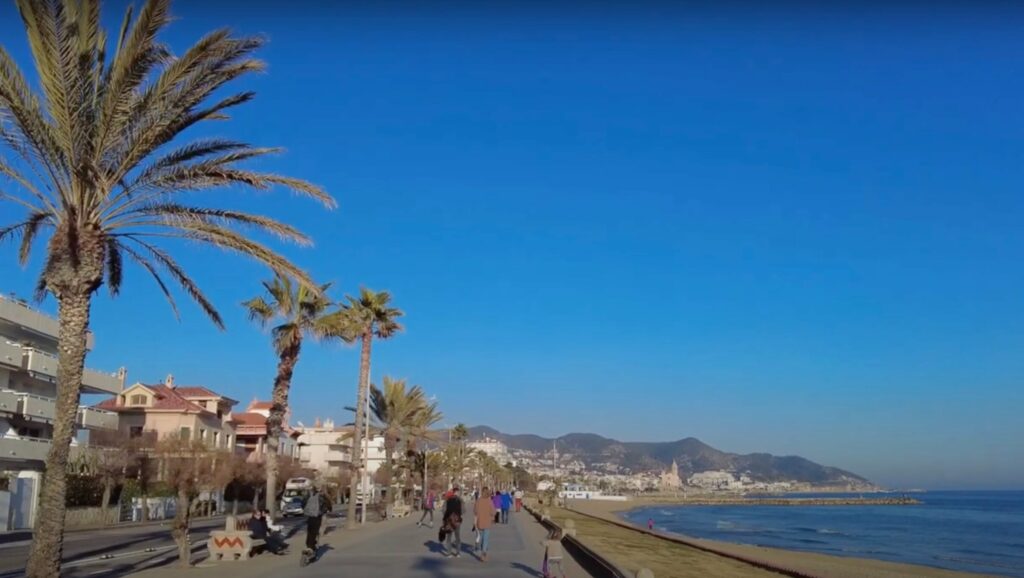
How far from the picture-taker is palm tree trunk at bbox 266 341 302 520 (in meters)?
29.5

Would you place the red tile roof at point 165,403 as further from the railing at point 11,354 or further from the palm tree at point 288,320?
the palm tree at point 288,320

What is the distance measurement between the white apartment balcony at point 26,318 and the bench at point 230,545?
22865 mm

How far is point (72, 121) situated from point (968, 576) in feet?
116

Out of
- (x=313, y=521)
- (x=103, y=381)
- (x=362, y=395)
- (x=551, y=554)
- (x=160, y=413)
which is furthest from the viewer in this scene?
(x=160, y=413)

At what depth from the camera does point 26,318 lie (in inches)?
1594

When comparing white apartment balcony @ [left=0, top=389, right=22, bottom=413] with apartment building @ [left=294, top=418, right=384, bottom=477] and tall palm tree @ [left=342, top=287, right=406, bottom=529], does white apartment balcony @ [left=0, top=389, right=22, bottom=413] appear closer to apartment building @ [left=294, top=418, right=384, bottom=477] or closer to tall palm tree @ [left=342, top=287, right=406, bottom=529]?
tall palm tree @ [left=342, top=287, right=406, bottom=529]

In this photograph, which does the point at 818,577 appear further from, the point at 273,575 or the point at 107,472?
the point at 107,472

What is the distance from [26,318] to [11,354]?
2.87m

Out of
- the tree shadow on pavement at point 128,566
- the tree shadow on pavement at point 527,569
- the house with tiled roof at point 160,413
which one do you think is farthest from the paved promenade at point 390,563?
the house with tiled roof at point 160,413

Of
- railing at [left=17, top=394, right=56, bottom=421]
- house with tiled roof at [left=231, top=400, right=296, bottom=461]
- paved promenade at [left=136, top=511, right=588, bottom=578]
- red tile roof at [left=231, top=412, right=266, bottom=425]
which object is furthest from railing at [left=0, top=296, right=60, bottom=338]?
red tile roof at [left=231, top=412, right=266, bottom=425]

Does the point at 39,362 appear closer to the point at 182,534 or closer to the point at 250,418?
the point at 182,534

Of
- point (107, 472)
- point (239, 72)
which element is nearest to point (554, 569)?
point (239, 72)

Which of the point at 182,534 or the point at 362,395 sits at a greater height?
the point at 362,395

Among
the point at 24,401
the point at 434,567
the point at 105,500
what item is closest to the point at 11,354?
the point at 24,401
